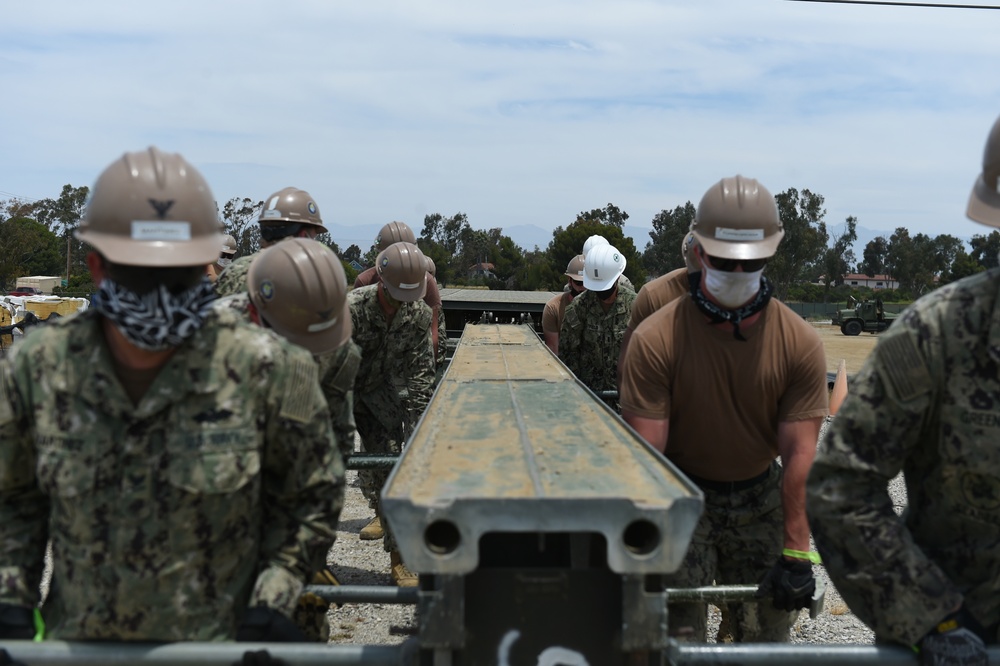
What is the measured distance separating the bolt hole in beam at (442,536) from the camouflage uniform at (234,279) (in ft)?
12.2

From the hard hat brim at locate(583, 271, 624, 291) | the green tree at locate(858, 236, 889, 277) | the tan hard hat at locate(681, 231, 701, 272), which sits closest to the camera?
the tan hard hat at locate(681, 231, 701, 272)

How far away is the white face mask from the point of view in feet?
12.1

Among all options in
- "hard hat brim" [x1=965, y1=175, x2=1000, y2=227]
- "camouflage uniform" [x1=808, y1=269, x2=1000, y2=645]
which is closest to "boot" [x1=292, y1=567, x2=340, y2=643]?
"camouflage uniform" [x1=808, y1=269, x2=1000, y2=645]

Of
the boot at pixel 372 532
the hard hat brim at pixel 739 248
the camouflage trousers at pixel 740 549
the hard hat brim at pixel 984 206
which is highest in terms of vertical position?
the hard hat brim at pixel 984 206

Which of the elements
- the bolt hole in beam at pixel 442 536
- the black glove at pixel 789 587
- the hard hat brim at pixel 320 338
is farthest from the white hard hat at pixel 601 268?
the bolt hole in beam at pixel 442 536

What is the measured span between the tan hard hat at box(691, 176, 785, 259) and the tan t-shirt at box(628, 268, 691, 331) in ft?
3.46

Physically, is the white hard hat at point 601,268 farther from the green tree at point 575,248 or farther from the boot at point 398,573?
the green tree at point 575,248

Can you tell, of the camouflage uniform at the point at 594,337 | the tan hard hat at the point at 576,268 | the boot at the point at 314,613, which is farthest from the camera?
the tan hard hat at the point at 576,268

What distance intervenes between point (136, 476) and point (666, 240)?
7435 centimetres

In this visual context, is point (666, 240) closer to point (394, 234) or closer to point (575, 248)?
point (575, 248)

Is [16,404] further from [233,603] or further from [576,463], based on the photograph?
[576,463]

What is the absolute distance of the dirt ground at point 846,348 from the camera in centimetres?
2534

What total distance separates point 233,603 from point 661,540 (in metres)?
1.00

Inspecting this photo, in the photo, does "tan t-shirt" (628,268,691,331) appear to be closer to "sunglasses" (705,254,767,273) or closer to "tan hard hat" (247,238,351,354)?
"sunglasses" (705,254,767,273)
